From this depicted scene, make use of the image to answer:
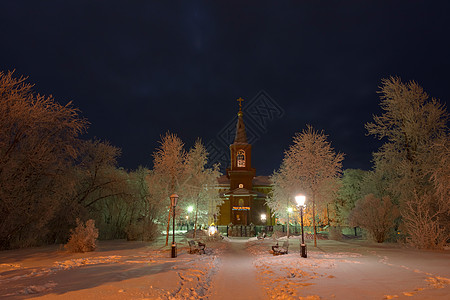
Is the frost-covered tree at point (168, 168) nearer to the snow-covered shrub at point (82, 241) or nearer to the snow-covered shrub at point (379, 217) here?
the snow-covered shrub at point (82, 241)

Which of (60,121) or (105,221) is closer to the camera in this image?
(60,121)

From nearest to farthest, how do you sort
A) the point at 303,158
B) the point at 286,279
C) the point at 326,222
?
1. the point at 286,279
2. the point at 303,158
3. the point at 326,222

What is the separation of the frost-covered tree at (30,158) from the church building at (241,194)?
3636cm

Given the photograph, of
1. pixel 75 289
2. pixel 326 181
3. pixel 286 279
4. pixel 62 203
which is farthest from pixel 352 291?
pixel 62 203

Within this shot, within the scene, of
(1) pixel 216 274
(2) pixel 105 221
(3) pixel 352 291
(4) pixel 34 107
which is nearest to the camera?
(3) pixel 352 291

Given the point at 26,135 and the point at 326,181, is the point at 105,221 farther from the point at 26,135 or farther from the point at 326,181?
the point at 326,181

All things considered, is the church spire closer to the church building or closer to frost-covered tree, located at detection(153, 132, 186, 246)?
the church building

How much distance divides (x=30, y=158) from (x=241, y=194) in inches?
1583

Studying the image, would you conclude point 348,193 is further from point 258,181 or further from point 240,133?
point 240,133

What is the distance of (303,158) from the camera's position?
2511 centimetres

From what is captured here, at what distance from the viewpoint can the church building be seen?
54125 mm

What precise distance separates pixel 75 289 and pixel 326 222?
51970 millimetres

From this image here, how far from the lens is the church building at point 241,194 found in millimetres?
54125

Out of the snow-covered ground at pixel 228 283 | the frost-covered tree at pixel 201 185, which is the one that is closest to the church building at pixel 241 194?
the frost-covered tree at pixel 201 185
